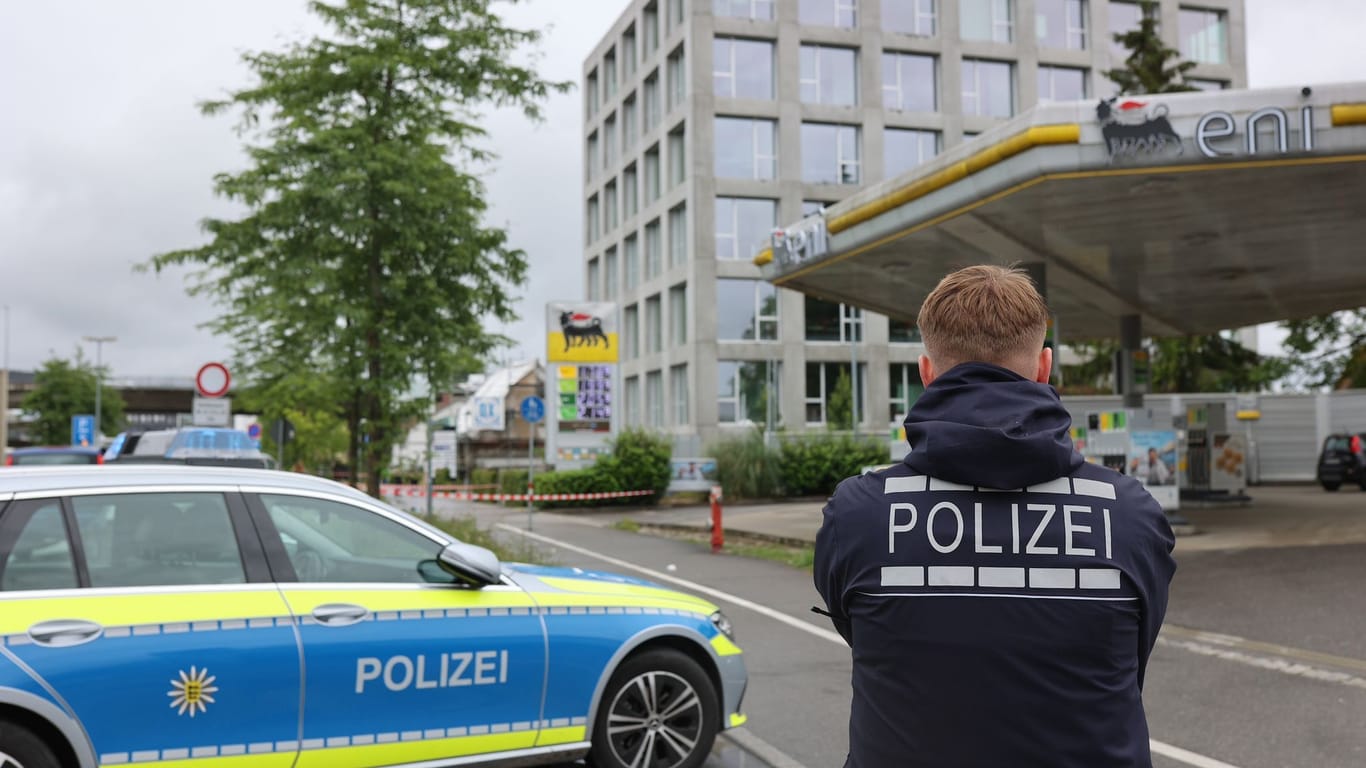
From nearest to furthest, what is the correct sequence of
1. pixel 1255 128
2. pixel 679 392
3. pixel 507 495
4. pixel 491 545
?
pixel 1255 128 → pixel 491 545 → pixel 507 495 → pixel 679 392

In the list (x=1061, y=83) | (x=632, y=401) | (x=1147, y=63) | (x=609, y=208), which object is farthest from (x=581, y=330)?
(x=1061, y=83)

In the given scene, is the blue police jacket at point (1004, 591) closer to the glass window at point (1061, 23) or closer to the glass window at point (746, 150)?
the glass window at point (746, 150)

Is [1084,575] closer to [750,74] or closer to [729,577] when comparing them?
[729,577]

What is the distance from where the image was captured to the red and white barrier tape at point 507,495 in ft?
94.6

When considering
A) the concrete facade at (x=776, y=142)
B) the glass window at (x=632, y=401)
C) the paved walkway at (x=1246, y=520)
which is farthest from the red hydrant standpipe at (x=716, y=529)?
the glass window at (x=632, y=401)

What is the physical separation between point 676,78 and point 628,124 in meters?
6.06

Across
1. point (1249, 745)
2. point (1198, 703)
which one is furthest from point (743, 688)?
point (1198, 703)

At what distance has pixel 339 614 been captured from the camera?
4.53 m

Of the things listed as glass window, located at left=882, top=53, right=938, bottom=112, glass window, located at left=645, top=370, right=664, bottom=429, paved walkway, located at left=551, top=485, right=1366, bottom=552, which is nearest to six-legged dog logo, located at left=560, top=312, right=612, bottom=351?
paved walkway, located at left=551, top=485, right=1366, bottom=552

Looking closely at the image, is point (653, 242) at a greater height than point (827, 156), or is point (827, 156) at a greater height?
point (827, 156)

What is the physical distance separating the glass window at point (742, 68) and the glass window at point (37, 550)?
39.5 metres

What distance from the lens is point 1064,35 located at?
4538cm

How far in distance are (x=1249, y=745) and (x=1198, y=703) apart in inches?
41.4

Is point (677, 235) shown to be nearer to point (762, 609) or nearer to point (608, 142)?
point (608, 142)
